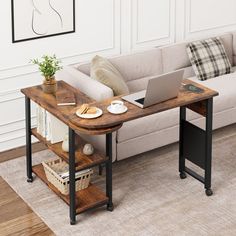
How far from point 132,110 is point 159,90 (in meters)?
0.21

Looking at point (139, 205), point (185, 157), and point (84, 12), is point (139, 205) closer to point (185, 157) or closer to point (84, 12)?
point (185, 157)

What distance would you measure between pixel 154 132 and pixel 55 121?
2.78 ft

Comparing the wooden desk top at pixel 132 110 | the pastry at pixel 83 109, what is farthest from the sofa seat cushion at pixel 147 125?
the pastry at pixel 83 109

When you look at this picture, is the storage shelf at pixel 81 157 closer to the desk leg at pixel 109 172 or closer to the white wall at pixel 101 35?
the desk leg at pixel 109 172

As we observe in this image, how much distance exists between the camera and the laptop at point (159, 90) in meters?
3.91

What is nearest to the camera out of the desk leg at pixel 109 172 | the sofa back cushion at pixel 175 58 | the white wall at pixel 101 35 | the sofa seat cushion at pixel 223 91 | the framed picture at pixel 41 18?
the desk leg at pixel 109 172

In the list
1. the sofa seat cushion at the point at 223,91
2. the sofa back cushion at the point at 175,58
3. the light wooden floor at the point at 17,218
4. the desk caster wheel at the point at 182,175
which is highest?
the sofa back cushion at the point at 175,58

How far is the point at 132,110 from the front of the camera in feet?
12.9

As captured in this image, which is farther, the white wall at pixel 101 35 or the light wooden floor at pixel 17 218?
the white wall at pixel 101 35

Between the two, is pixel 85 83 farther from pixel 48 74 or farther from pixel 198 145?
pixel 198 145

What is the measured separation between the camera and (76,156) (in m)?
4.07

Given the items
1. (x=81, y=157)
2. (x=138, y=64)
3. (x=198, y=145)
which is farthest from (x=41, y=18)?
(x=198, y=145)

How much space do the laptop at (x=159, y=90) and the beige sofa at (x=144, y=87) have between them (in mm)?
419

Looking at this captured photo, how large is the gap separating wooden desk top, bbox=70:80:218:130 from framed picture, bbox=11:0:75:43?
1124 millimetres
